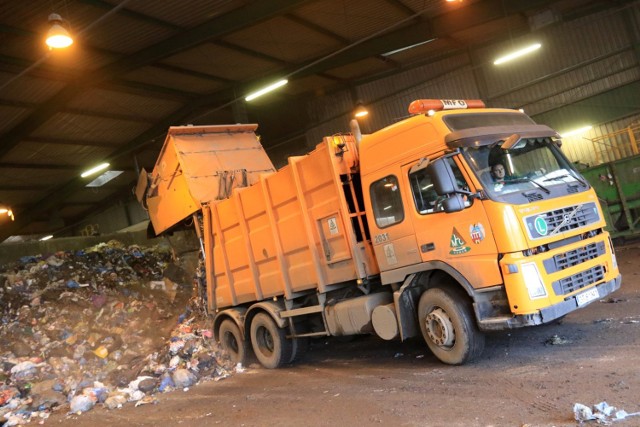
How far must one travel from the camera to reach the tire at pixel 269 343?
649cm

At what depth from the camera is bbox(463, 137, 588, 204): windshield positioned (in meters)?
4.34

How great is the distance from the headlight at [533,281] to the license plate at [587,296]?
46 centimetres

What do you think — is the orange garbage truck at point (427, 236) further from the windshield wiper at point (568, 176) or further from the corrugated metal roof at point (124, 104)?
the corrugated metal roof at point (124, 104)

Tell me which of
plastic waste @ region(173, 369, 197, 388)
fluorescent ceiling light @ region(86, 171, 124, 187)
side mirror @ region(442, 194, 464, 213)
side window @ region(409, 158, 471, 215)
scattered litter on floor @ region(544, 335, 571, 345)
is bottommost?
scattered litter on floor @ region(544, 335, 571, 345)

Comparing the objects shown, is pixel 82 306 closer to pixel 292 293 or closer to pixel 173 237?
pixel 173 237

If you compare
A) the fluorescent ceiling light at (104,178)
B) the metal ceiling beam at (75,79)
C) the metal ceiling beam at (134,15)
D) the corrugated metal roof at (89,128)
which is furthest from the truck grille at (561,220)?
the fluorescent ceiling light at (104,178)

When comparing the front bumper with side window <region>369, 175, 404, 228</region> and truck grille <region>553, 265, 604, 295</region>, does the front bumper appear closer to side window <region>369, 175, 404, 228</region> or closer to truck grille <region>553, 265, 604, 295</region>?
truck grille <region>553, 265, 604, 295</region>

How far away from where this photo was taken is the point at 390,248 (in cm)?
505

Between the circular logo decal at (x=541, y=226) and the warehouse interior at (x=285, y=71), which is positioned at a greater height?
the warehouse interior at (x=285, y=71)

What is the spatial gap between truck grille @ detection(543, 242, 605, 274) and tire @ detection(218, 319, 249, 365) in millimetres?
4327

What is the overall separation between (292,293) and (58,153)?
49.4 feet

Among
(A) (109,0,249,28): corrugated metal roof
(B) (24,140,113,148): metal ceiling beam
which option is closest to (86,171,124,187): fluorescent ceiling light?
(B) (24,140,113,148): metal ceiling beam

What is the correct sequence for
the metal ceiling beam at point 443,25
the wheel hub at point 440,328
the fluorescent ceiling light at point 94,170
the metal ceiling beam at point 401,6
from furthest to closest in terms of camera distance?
the fluorescent ceiling light at point 94,170 < the metal ceiling beam at point 443,25 < the metal ceiling beam at point 401,6 < the wheel hub at point 440,328

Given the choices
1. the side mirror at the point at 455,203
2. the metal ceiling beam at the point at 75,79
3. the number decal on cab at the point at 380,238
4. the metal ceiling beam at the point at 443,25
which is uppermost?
the metal ceiling beam at the point at 75,79
